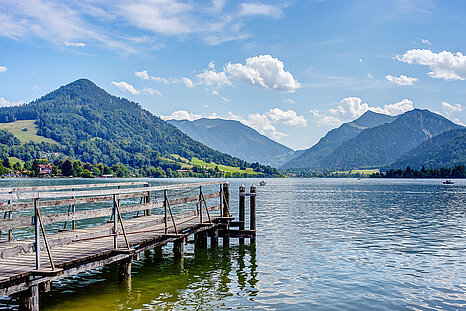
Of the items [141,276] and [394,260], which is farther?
[394,260]

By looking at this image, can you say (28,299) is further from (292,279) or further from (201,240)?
(201,240)

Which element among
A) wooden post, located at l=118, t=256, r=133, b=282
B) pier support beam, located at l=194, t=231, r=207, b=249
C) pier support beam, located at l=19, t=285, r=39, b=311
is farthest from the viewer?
pier support beam, located at l=194, t=231, r=207, b=249

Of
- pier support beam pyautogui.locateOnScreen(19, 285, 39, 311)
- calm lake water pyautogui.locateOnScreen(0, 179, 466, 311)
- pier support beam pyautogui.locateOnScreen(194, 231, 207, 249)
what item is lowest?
calm lake water pyautogui.locateOnScreen(0, 179, 466, 311)

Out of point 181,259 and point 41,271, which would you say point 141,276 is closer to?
point 181,259

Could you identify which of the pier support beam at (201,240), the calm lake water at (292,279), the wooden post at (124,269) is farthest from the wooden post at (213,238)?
the wooden post at (124,269)

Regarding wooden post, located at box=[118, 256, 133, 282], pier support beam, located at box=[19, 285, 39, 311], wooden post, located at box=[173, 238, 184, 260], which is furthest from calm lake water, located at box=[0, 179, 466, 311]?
pier support beam, located at box=[19, 285, 39, 311]

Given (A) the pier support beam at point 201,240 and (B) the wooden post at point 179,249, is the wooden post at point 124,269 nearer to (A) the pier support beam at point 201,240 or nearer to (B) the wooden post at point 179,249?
(B) the wooden post at point 179,249

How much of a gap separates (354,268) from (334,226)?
60.2 ft

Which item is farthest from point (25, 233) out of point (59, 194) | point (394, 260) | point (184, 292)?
point (394, 260)

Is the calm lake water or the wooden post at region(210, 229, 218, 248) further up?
the wooden post at region(210, 229, 218, 248)

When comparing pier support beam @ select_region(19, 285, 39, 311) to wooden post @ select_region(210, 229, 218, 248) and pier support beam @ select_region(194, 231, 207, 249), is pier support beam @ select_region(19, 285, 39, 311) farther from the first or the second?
wooden post @ select_region(210, 229, 218, 248)

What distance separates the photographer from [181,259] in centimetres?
2206

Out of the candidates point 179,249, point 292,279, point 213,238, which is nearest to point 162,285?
point 179,249

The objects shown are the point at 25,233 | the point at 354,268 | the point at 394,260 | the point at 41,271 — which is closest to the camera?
the point at 41,271
